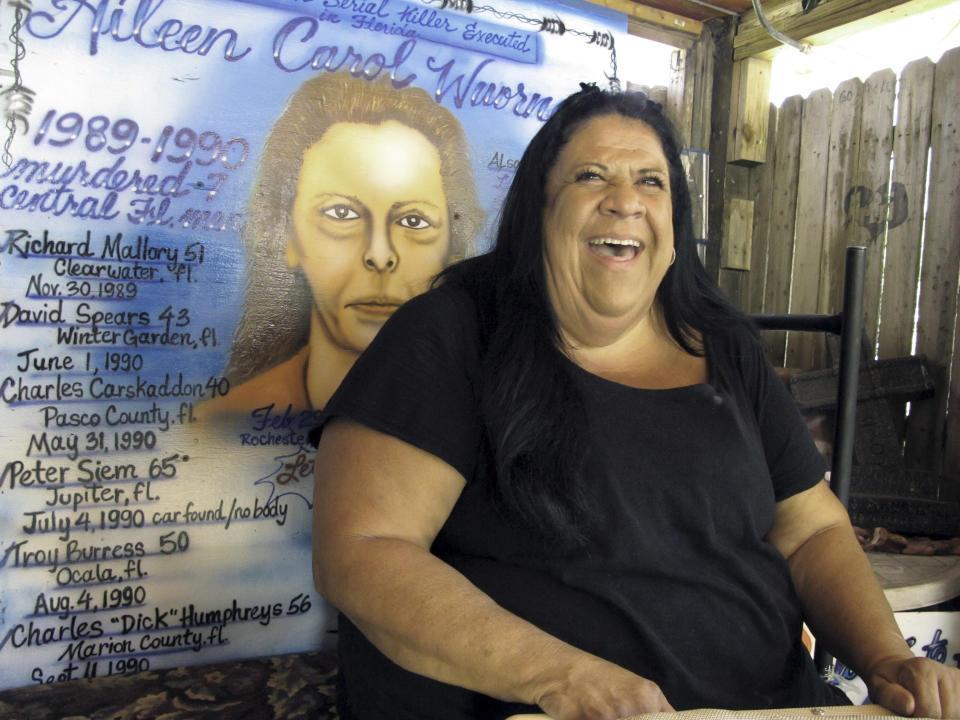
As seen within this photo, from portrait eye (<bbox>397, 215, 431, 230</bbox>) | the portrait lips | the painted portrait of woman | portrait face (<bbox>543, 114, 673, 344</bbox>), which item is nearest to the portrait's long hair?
the painted portrait of woman

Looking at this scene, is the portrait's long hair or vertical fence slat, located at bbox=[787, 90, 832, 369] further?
vertical fence slat, located at bbox=[787, 90, 832, 369]

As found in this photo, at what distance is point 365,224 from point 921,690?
A: 1.50 m

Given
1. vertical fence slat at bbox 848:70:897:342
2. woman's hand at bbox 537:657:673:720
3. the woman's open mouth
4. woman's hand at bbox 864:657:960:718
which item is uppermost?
vertical fence slat at bbox 848:70:897:342

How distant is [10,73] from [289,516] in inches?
44.8

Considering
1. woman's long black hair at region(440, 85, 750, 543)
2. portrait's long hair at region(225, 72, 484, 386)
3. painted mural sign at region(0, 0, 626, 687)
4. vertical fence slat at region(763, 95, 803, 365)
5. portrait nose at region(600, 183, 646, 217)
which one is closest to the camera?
woman's long black hair at region(440, 85, 750, 543)

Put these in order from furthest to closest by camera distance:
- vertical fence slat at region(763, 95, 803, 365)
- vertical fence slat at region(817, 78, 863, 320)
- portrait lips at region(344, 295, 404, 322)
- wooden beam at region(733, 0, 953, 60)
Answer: vertical fence slat at region(763, 95, 803, 365) → vertical fence slat at region(817, 78, 863, 320) → wooden beam at region(733, 0, 953, 60) → portrait lips at region(344, 295, 404, 322)

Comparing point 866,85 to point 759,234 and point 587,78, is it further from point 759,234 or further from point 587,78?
point 587,78

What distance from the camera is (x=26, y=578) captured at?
1520 mm

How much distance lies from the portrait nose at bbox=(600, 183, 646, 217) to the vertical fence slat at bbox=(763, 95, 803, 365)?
1.66 metres

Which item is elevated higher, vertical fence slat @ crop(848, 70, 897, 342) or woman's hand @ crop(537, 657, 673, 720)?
vertical fence slat @ crop(848, 70, 897, 342)

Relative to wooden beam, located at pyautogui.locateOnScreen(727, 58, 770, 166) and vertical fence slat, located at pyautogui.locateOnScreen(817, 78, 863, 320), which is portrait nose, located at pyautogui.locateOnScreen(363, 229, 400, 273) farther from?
vertical fence slat, located at pyautogui.locateOnScreen(817, 78, 863, 320)

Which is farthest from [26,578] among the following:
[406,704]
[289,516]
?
[406,704]

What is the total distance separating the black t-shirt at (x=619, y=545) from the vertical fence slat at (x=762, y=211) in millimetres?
1711

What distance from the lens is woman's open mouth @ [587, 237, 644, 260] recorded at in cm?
121
